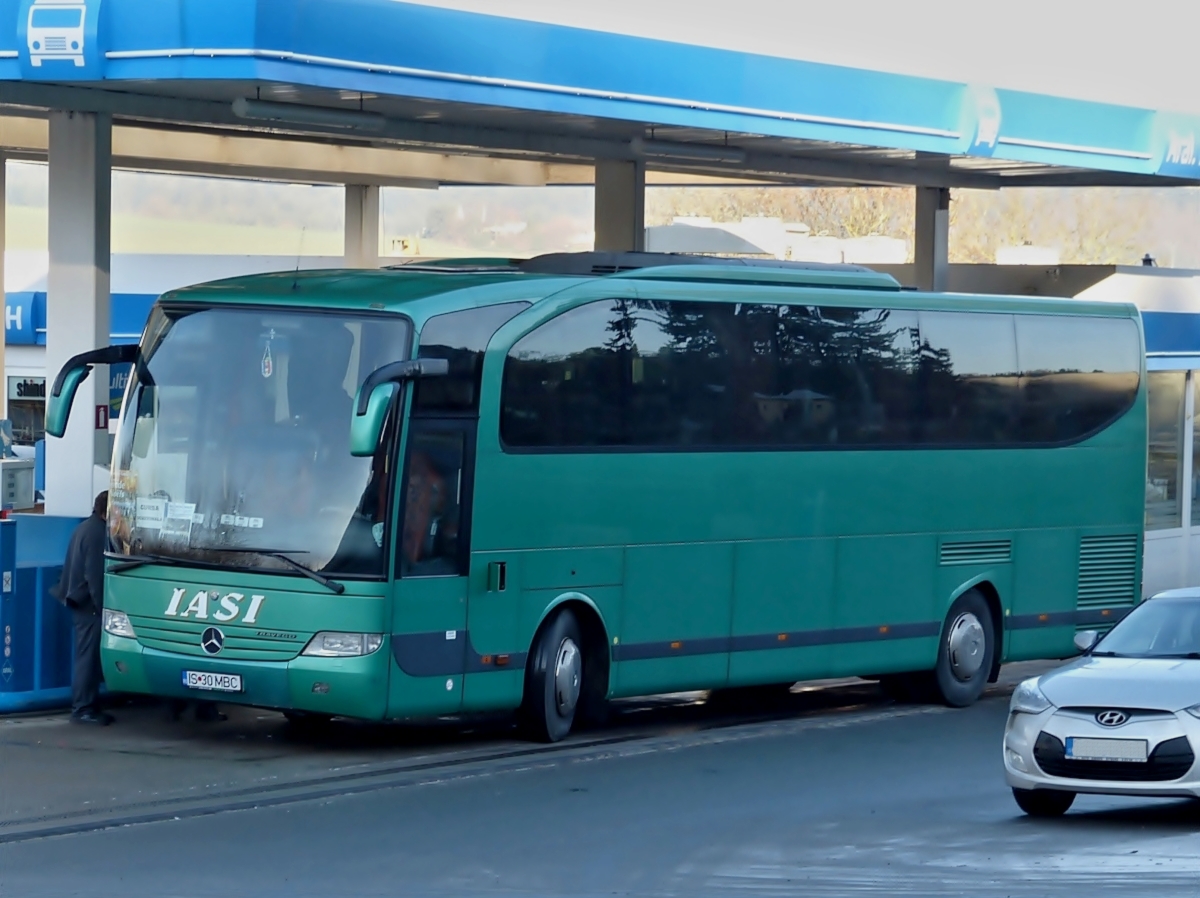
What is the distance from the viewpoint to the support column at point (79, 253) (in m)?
16.9

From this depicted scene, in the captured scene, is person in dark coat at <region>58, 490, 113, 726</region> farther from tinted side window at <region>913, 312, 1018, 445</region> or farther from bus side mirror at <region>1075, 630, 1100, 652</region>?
tinted side window at <region>913, 312, 1018, 445</region>

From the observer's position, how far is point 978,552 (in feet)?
62.5

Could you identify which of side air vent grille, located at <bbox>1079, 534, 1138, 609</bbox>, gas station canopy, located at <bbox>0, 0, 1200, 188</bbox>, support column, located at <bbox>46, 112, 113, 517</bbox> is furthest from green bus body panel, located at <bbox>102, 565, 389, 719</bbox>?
side air vent grille, located at <bbox>1079, 534, 1138, 609</bbox>

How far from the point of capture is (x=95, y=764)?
1342cm

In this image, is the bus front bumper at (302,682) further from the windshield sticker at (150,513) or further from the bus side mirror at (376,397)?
the bus side mirror at (376,397)

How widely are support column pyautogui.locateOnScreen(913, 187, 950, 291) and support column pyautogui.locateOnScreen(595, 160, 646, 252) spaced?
18.6 feet

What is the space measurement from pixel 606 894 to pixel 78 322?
914 centimetres

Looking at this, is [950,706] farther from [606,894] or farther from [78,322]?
[606,894]

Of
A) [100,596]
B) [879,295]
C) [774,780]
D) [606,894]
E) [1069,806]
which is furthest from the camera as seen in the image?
[879,295]

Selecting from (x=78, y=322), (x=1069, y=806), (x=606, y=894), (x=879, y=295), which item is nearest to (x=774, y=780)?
(x=1069, y=806)

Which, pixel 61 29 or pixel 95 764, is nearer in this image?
pixel 95 764

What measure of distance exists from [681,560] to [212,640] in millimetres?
3992

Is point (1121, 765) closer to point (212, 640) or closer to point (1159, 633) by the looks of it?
point (1159, 633)

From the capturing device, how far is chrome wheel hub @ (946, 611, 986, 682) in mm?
18984
